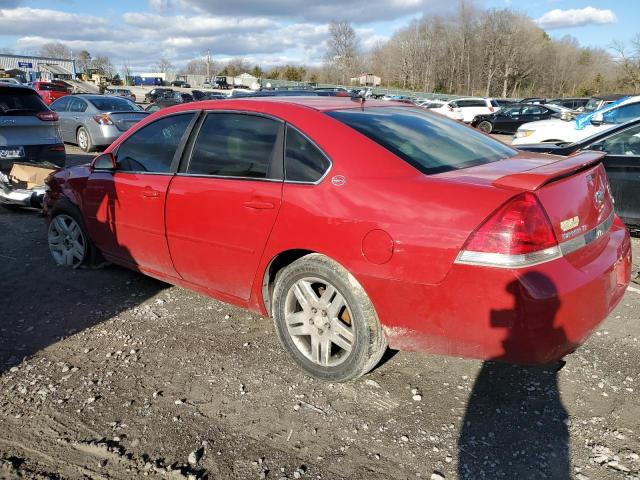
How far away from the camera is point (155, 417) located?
9.37ft

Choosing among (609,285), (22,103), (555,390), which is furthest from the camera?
(22,103)

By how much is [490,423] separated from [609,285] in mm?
963

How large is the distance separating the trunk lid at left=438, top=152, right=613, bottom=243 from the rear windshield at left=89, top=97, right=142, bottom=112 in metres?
12.8

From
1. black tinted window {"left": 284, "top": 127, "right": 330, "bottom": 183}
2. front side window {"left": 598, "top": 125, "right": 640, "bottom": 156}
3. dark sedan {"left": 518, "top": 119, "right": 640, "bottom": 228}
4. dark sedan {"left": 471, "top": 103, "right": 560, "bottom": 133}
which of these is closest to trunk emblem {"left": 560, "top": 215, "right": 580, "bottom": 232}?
black tinted window {"left": 284, "top": 127, "right": 330, "bottom": 183}

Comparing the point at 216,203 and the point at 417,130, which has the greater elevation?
the point at 417,130

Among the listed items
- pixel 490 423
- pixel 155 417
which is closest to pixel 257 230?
pixel 155 417

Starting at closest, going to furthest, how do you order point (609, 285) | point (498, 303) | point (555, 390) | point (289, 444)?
point (498, 303)
point (289, 444)
point (609, 285)
point (555, 390)

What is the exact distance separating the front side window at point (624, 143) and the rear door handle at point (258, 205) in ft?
14.9

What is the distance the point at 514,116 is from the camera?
25.2 m

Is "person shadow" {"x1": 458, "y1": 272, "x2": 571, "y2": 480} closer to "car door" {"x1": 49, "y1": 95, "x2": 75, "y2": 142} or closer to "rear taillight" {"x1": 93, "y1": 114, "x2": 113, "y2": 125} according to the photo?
"rear taillight" {"x1": 93, "y1": 114, "x2": 113, "y2": 125}

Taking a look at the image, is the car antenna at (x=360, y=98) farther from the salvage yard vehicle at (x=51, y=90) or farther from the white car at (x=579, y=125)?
the salvage yard vehicle at (x=51, y=90)

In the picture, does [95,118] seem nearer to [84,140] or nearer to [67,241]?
[84,140]

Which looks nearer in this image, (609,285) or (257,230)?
(609,285)

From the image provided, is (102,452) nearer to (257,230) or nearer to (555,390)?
(257,230)
